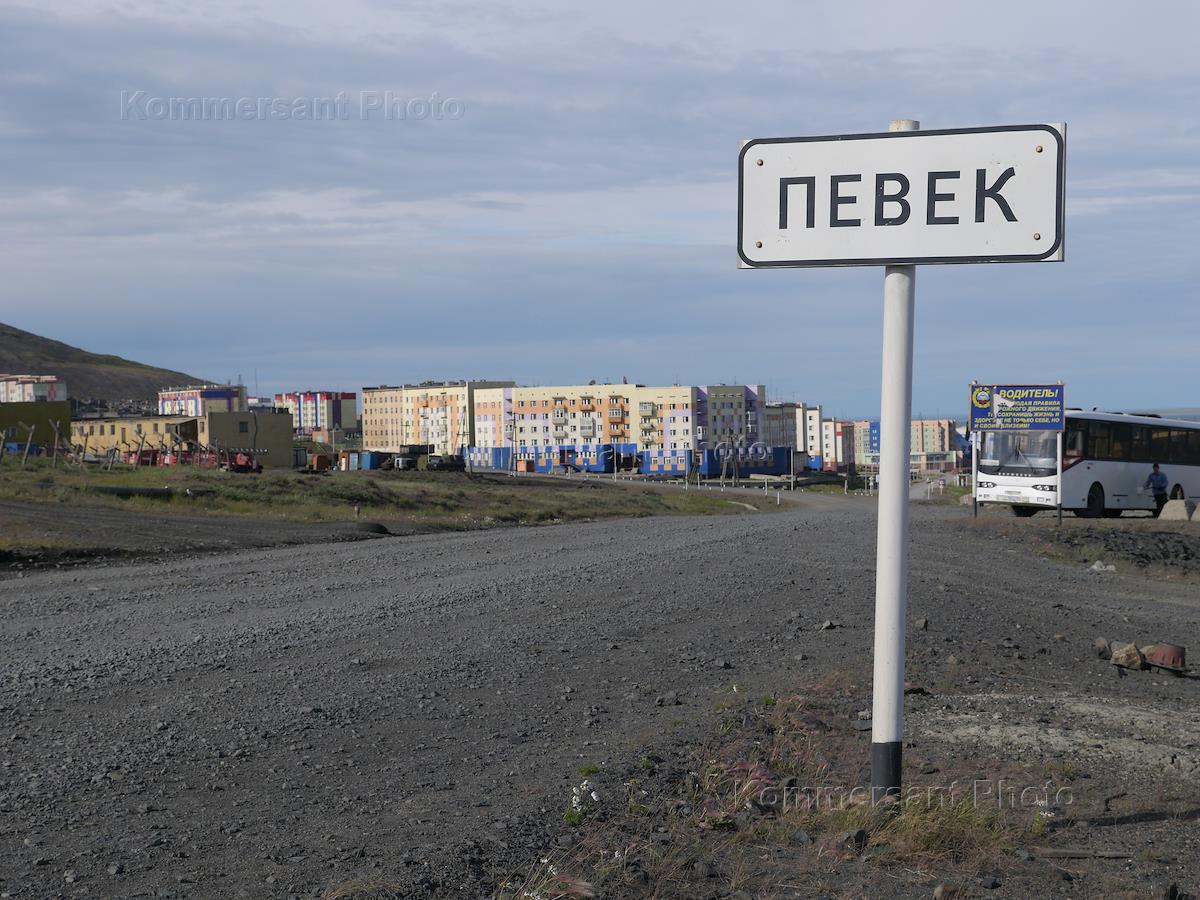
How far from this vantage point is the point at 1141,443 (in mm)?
34188

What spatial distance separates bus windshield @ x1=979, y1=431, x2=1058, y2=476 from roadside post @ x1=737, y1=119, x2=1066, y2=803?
91.9ft

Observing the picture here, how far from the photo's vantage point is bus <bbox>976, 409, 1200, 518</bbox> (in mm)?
31359


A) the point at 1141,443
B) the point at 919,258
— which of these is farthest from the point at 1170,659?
the point at 1141,443

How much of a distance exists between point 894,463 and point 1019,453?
28.9 metres

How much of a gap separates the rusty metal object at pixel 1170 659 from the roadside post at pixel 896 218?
5.57 m

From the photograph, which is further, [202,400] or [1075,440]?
[202,400]

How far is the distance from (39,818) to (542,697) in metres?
3.07

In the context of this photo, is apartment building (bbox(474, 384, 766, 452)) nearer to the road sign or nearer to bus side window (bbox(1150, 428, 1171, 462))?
bus side window (bbox(1150, 428, 1171, 462))

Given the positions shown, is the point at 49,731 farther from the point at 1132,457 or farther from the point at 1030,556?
the point at 1132,457

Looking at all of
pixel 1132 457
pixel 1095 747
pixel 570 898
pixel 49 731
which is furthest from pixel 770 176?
pixel 1132 457

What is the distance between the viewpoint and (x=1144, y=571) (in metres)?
20.5

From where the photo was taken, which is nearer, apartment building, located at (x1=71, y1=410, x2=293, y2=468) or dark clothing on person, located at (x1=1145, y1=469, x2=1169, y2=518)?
dark clothing on person, located at (x1=1145, y1=469, x2=1169, y2=518)

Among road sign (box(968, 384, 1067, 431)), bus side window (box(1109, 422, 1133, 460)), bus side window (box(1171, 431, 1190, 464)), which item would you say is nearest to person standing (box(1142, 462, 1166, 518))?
bus side window (box(1109, 422, 1133, 460))

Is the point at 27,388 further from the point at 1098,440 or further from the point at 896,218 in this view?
the point at 896,218
